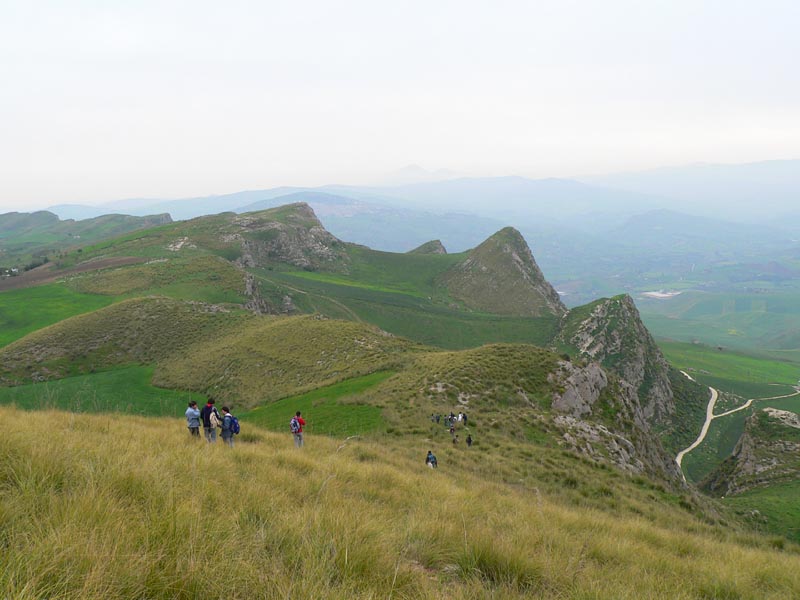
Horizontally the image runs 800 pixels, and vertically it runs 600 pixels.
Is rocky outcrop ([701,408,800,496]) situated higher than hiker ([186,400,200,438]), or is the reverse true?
hiker ([186,400,200,438])

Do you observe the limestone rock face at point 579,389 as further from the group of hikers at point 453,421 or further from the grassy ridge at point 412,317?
the grassy ridge at point 412,317

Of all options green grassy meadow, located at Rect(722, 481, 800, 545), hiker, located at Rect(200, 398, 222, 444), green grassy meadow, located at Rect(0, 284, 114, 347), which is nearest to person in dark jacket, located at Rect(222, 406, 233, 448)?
hiker, located at Rect(200, 398, 222, 444)

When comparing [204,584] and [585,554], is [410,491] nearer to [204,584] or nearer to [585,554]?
[585,554]

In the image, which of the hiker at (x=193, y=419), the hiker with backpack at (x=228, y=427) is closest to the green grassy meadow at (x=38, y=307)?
the hiker at (x=193, y=419)

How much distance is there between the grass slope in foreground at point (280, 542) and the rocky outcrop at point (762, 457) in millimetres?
38940

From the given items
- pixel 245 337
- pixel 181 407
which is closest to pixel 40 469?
pixel 181 407

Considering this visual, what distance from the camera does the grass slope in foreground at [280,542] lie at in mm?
3352

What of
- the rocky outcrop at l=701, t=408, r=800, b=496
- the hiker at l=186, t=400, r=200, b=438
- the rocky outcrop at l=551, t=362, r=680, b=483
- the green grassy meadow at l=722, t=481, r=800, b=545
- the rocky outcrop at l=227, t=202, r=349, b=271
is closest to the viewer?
the hiker at l=186, t=400, r=200, b=438

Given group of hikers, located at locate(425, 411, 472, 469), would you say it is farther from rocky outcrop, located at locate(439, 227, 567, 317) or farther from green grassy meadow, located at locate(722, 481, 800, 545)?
rocky outcrop, located at locate(439, 227, 567, 317)

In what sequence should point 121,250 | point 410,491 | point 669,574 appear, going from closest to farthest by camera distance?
point 669,574, point 410,491, point 121,250

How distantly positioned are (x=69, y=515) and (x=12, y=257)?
229 meters

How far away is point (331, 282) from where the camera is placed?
124500mm

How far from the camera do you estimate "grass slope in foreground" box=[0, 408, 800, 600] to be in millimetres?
3352

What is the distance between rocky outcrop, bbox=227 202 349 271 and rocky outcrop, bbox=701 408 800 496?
372 ft
